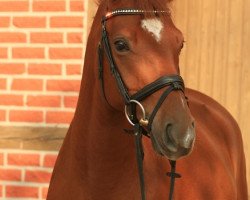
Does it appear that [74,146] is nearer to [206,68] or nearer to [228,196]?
[228,196]

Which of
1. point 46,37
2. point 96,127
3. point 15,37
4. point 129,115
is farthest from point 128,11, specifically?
point 15,37

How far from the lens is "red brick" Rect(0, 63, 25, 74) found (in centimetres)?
405

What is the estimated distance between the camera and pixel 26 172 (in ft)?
13.3

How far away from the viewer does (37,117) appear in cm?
405

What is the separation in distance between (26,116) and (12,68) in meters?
0.35

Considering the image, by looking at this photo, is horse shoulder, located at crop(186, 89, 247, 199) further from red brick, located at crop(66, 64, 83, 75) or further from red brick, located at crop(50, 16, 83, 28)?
red brick, located at crop(50, 16, 83, 28)

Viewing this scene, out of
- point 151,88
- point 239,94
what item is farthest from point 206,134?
point 151,88

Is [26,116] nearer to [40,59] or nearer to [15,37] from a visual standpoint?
[40,59]

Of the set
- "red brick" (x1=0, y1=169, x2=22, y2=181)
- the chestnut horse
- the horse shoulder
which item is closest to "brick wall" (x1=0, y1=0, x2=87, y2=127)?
"red brick" (x1=0, y1=169, x2=22, y2=181)

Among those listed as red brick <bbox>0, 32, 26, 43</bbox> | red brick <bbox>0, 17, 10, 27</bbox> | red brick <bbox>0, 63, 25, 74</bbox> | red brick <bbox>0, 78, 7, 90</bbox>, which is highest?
red brick <bbox>0, 17, 10, 27</bbox>

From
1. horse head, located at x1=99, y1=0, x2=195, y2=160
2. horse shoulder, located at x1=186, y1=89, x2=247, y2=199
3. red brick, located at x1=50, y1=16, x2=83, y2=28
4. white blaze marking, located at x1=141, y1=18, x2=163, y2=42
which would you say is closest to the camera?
horse head, located at x1=99, y1=0, x2=195, y2=160

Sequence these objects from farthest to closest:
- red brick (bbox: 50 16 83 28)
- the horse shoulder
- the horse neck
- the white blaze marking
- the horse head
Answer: red brick (bbox: 50 16 83 28) → the horse shoulder → the horse neck → the white blaze marking → the horse head

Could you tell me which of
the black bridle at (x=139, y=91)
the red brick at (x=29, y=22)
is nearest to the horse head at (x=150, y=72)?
the black bridle at (x=139, y=91)

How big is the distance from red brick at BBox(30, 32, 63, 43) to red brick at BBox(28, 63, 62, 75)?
0.55ft
